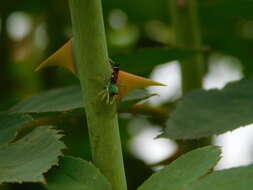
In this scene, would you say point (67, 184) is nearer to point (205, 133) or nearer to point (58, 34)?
point (205, 133)

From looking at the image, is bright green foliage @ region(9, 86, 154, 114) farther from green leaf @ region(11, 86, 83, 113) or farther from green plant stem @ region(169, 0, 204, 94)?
green plant stem @ region(169, 0, 204, 94)

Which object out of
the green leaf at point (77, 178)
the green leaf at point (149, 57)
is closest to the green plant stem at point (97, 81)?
the green leaf at point (77, 178)

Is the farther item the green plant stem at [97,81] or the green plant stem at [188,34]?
the green plant stem at [188,34]

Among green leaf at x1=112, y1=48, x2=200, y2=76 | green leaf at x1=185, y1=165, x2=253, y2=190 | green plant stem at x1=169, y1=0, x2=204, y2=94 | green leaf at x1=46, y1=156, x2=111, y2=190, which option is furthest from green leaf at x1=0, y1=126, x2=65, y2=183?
green plant stem at x1=169, y1=0, x2=204, y2=94

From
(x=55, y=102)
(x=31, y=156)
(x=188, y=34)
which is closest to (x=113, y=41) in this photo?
(x=188, y=34)

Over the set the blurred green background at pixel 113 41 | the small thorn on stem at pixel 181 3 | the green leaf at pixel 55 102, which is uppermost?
the small thorn on stem at pixel 181 3

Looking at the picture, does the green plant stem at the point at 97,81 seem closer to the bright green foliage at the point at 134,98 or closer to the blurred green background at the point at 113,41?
the bright green foliage at the point at 134,98
